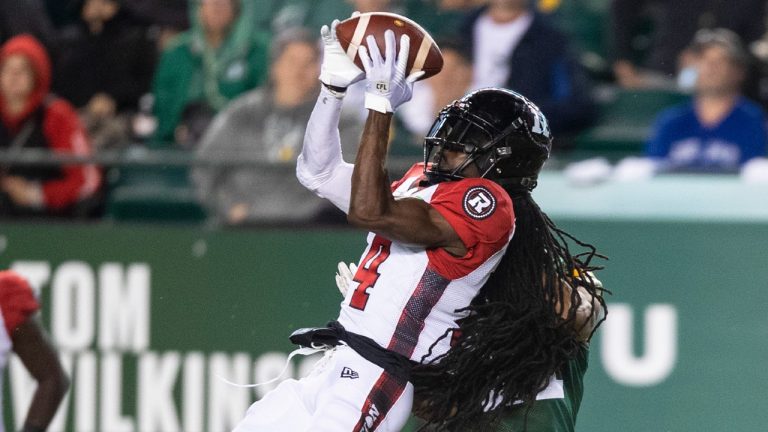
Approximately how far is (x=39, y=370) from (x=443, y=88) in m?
3.00

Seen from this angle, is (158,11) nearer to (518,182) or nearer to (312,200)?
(312,200)

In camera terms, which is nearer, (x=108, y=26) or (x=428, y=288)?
(x=428, y=288)

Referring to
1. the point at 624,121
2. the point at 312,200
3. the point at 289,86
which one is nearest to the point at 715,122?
the point at 624,121

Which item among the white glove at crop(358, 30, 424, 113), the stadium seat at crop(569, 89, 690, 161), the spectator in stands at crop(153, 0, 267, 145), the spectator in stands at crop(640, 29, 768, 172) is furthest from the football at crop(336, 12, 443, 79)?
the spectator in stands at crop(153, 0, 267, 145)

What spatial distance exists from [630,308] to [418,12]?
2.42m

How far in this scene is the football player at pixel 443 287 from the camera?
411 cm

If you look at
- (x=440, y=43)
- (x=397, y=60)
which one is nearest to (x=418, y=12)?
(x=440, y=43)

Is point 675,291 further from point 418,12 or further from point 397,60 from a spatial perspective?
point 397,60

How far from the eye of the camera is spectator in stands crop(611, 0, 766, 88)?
777 centimetres

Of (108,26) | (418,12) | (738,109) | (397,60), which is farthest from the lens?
(108,26)

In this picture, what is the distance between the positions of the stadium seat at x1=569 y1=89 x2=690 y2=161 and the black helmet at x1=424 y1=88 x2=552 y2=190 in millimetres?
3191

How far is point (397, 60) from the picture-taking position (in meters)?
4.13

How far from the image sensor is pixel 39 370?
17.6ft

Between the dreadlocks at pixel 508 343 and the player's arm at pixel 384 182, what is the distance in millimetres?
275
